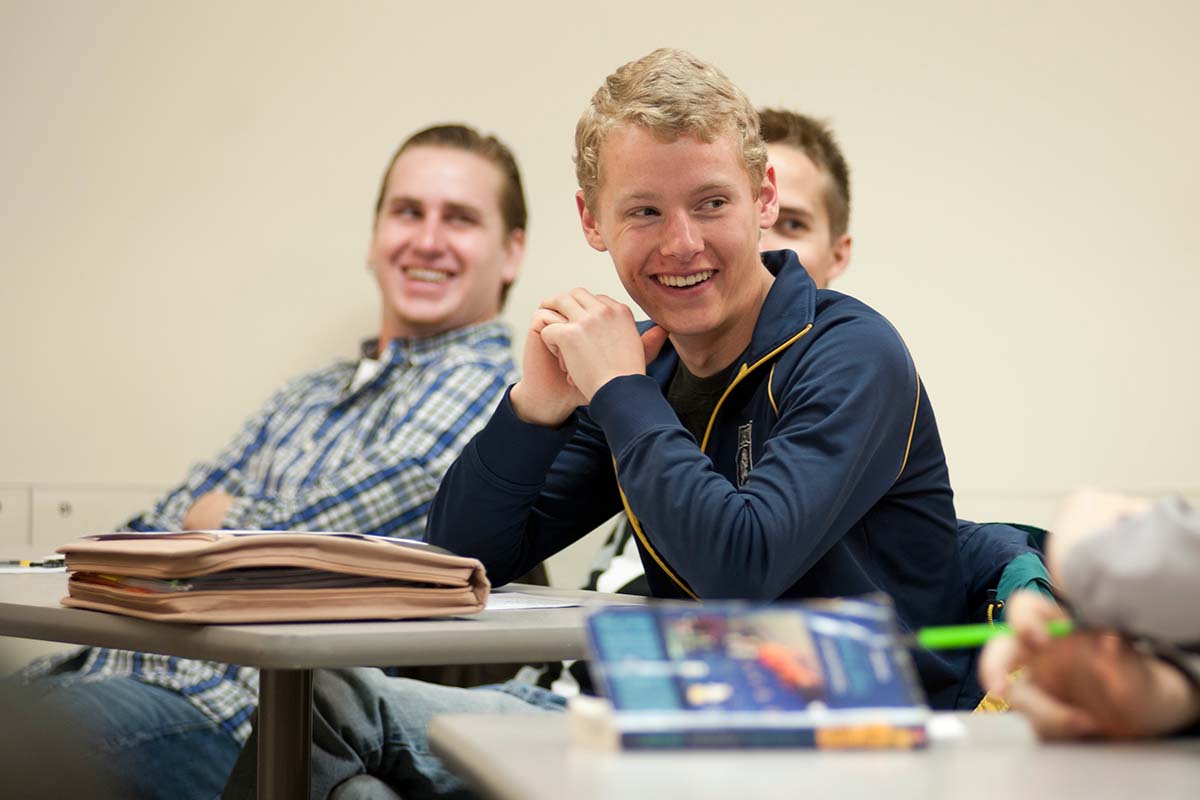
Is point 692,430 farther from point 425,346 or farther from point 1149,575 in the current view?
point 425,346

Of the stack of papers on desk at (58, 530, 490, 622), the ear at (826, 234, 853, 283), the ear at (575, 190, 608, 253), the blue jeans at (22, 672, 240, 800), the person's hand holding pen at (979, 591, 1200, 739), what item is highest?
the ear at (575, 190, 608, 253)

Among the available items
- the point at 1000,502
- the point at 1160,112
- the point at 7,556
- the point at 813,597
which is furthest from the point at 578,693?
the point at 1160,112

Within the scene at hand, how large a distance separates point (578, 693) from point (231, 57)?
1841 millimetres

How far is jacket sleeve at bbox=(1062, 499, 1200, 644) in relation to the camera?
0.62 m

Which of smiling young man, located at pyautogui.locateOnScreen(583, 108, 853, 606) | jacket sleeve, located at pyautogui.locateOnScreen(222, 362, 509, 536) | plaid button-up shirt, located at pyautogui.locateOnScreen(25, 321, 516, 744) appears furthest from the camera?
smiling young man, located at pyautogui.locateOnScreen(583, 108, 853, 606)

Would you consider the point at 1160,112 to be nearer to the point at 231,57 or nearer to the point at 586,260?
the point at 586,260

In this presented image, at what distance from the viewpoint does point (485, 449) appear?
1649 mm

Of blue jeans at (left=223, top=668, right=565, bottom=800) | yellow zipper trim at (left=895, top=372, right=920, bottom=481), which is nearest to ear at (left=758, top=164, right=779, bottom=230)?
yellow zipper trim at (left=895, top=372, right=920, bottom=481)

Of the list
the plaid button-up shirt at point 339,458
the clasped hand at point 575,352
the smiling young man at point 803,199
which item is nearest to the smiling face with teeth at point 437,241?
the plaid button-up shirt at point 339,458

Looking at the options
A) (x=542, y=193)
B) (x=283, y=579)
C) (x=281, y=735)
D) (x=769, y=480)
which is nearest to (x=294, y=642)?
(x=283, y=579)

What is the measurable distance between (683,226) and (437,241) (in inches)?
55.4

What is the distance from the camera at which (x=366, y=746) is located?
5.12 ft

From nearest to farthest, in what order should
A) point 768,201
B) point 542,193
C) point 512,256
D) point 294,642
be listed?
point 294,642
point 768,201
point 512,256
point 542,193

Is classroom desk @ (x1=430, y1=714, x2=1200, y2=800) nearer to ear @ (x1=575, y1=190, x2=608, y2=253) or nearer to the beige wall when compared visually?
ear @ (x1=575, y1=190, x2=608, y2=253)
